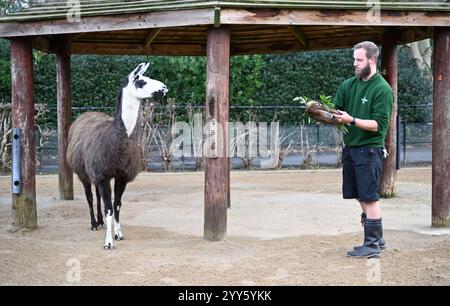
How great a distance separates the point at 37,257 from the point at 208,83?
2695mm

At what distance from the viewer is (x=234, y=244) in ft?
24.2

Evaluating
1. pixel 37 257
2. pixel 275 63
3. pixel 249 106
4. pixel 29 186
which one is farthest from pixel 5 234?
pixel 275 63

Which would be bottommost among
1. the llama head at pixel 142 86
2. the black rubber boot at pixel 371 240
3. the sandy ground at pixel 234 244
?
the sandy ground at pixel 234 244

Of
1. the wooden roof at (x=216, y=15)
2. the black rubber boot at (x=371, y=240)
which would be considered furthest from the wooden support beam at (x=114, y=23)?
the black rubber boot at (x=371, y=240)

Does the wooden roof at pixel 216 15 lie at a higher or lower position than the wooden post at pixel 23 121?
higher

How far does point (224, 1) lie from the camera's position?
727 cm

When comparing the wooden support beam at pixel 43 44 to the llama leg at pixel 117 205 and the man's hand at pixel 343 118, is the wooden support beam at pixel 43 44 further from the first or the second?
the man's hand at pixel 343 118

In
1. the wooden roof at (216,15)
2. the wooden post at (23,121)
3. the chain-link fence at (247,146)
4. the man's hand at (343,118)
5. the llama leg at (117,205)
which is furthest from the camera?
the chain-link fence at (247,146)

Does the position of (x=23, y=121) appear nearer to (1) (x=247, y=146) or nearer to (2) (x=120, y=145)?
(2) (x=120, y=145)

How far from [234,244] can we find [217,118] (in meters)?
1.45

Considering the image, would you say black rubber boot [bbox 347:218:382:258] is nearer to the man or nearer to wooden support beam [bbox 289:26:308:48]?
the man

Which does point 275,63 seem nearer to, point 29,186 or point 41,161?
point 41,161

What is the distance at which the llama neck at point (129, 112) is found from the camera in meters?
7.61

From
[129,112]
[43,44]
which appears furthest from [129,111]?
[43,44]
